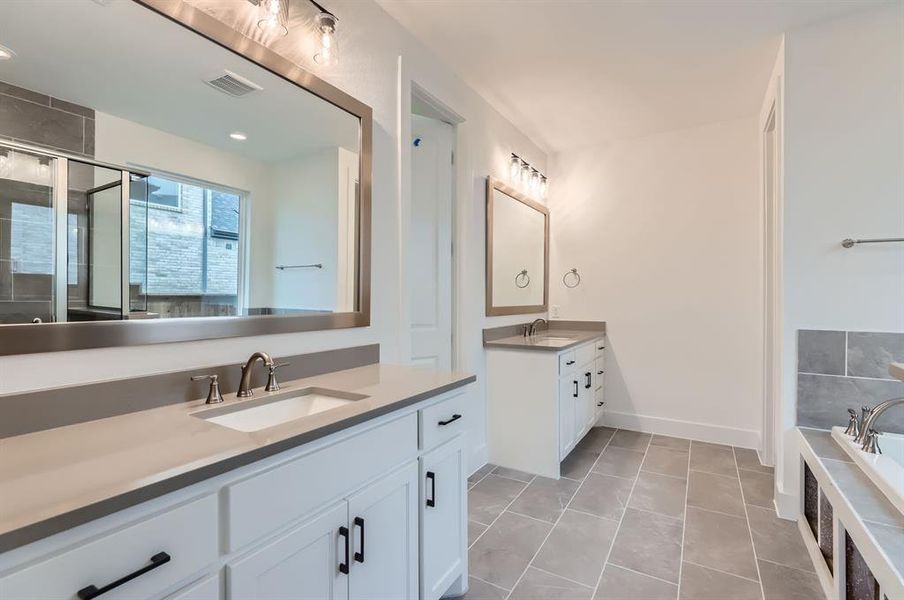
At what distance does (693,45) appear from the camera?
2330mm

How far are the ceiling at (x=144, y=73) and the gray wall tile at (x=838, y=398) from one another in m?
2.65

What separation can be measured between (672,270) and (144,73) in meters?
3.57

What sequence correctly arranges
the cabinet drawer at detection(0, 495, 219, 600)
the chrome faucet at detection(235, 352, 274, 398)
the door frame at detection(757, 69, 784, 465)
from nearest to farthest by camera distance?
the cabinet drawer at detection(0, 495, 219, 600) < the chrome faucet at detection(235, 352, 274, 398) < the door frame at detection(757, 69, 784, 465)

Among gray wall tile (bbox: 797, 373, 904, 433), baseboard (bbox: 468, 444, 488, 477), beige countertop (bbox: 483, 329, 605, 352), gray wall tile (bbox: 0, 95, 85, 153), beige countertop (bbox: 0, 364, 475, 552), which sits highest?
gray wall tile (bbox: 0, 95, 85, 153)

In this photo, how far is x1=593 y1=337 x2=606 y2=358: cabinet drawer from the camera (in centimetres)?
350

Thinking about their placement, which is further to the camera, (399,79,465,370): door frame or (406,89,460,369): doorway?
(406,89,460,369): doorway

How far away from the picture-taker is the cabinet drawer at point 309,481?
0.86 meters

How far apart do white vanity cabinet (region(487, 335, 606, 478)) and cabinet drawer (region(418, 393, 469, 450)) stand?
1.19 m

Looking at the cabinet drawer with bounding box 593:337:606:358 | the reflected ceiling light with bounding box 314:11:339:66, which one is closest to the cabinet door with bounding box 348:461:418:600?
the reflected ceiling light with bounding box 314:11:339:66

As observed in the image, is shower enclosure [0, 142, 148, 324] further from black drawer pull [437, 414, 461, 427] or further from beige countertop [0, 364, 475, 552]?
black drawer pull [437, 414, 461, 427]

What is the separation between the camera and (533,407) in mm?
2746

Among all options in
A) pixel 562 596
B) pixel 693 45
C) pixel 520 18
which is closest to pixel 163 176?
pixel 520 18

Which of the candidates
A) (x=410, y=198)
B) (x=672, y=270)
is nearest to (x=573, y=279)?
(x=672, y=270)

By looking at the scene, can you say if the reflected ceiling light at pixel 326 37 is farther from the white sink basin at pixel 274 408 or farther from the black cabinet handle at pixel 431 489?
the black cabinet handle at pixel 431 489
